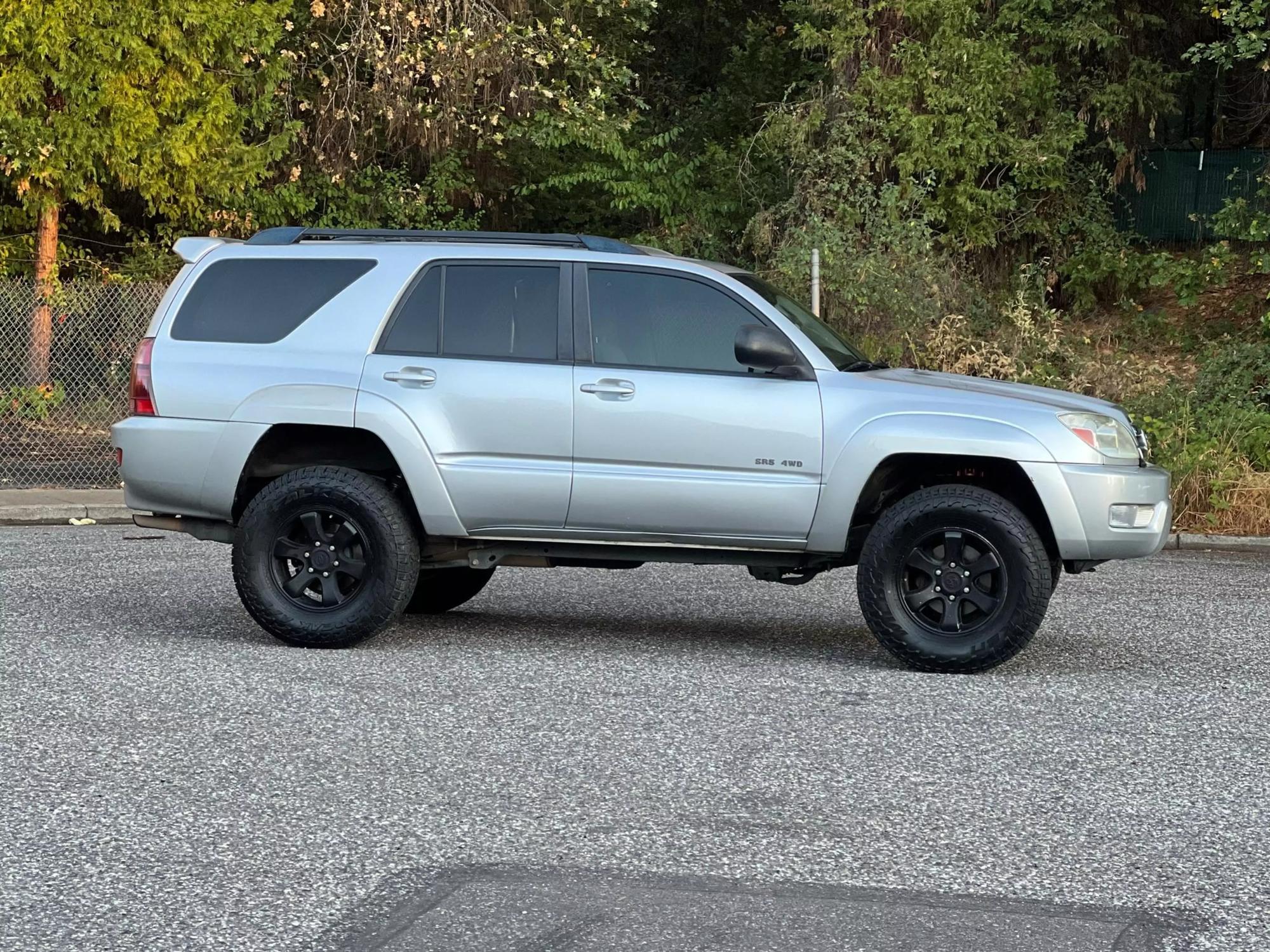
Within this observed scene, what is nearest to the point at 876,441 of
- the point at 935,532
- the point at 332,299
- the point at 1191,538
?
the point at 935,532

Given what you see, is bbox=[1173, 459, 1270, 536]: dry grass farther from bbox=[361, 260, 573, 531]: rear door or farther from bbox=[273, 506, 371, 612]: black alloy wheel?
bbox=[273, 506, 371, 612]: black alloy wheel

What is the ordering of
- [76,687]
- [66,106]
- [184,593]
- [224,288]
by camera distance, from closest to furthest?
1. [76,687]
2. [224,288]
3. [184,593]
4. [66,106]

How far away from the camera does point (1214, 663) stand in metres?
8.80

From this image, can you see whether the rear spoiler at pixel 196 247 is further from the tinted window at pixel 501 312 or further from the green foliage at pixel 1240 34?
the green foliage at pixel 1240 34

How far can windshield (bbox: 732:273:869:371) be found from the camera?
28.6 feet

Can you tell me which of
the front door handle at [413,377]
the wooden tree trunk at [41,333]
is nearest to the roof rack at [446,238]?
the front door handle at [413,377]

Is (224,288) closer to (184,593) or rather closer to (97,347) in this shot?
(184,593)

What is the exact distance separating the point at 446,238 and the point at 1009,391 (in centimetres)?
289

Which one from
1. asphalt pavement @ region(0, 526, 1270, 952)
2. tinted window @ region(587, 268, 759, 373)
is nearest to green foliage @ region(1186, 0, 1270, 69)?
asphalt pavement @ region(0, 526, 1270, 952)

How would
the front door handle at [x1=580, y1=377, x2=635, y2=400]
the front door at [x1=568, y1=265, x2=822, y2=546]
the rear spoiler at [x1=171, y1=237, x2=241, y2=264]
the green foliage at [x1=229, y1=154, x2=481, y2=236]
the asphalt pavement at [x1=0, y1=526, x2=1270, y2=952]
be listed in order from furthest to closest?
1. the green foliage at [x1=229, y1=154, x2=481, y2=236]
2. the rear spoiler at [x1=171, y1=237, x2=241, y2=264]
3. the front door handle at [x1=580, y1=377, x2=635, y2=400]
4. the front door at [x1=568, y1=265, x2=822, y2=546]
5. the asphalt pavement at [x1=0, y1=526, x2=1270, y2=952]

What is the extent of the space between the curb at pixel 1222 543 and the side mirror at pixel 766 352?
6475mm

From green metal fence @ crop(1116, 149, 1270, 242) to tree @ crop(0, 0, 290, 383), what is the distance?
42.7ft

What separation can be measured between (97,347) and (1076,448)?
456 inches

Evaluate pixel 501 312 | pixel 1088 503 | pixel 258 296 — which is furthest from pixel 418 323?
pixel 1088 503
